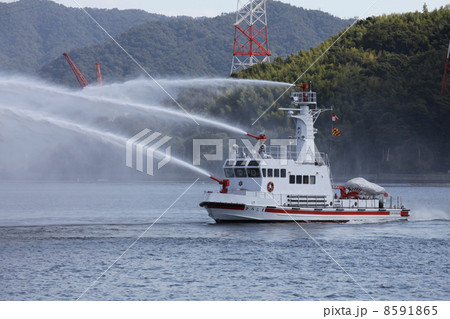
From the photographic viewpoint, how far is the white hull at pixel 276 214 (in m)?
56.2

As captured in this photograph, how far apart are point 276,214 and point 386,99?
99932 mm

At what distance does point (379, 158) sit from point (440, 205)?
60.1 meters

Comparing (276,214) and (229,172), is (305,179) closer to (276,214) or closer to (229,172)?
(276,214)

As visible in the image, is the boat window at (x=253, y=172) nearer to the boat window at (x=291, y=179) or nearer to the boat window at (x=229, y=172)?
the boat window at (x=229, y=172)

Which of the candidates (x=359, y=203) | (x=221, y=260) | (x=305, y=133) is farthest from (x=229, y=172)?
(x=221, y=260)

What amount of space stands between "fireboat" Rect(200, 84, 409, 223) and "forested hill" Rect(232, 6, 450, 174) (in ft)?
273

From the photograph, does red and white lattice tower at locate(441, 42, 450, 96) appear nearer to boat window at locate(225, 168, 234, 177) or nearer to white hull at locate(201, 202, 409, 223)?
white hull at locate(201, 202, 409, 223)

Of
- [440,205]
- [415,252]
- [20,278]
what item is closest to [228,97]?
[440,205]

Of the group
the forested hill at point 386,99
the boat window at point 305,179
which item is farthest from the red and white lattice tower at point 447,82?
the boat window at point 305,179

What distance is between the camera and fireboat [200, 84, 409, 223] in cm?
5638

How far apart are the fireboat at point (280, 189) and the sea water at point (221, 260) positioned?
1.08m

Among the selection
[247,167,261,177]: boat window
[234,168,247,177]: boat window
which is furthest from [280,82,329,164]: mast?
[234,168,247,177]: boat window

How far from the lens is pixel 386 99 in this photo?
15100 cm

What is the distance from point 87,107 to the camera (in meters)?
120
